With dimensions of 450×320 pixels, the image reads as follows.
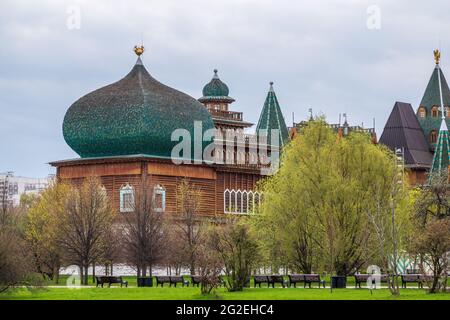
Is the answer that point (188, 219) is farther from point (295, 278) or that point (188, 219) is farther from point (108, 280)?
point (295, 278)

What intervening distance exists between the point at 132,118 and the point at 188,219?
1007cm

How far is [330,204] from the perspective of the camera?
185 feet

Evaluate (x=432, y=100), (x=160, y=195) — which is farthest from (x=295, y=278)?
(x=432, y=100)

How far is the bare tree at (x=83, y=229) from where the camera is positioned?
64250mm

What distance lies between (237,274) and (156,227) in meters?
17.6

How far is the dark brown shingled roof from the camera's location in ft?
340

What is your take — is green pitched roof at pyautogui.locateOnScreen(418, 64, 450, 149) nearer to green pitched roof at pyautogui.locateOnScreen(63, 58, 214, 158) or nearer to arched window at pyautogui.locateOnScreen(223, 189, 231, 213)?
arched window at pyautogui.locateOnScreen(223, 189, 231, 213)

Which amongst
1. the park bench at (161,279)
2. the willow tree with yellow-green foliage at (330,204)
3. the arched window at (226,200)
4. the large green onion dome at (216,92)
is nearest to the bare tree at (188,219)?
the arched window at (226,200)

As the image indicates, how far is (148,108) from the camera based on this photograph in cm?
7850

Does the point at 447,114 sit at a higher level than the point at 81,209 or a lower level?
higher

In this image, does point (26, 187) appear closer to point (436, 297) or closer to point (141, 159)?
point (141, 159)

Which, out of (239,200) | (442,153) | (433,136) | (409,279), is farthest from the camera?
(433,136)
